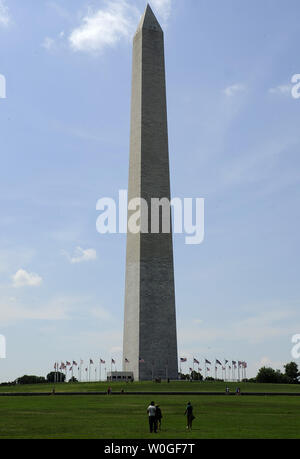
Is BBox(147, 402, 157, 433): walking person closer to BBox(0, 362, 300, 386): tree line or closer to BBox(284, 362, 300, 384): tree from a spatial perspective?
BBox(0, 362, 300, 386): tree line

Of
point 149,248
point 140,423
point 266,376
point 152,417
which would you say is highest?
point 149,248

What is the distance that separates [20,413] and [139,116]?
54463mm

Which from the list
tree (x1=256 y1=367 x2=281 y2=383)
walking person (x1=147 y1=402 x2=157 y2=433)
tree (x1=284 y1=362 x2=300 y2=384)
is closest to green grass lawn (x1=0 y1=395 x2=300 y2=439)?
walking person (x1=147 y1=402 x2=157 y2=433)

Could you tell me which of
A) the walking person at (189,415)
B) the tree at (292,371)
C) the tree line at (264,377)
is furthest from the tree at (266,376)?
the walking person at (189,415)

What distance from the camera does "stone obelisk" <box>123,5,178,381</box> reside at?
73.9 meters

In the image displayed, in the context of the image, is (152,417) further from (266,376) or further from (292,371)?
(292,371)

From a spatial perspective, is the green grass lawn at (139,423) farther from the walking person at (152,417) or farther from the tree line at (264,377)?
the tree line at (264,377)

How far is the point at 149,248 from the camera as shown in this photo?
75.4m

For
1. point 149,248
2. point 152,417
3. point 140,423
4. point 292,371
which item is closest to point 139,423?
point 140,423

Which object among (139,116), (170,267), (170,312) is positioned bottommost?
(170,312)

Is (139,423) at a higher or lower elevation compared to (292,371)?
lower
